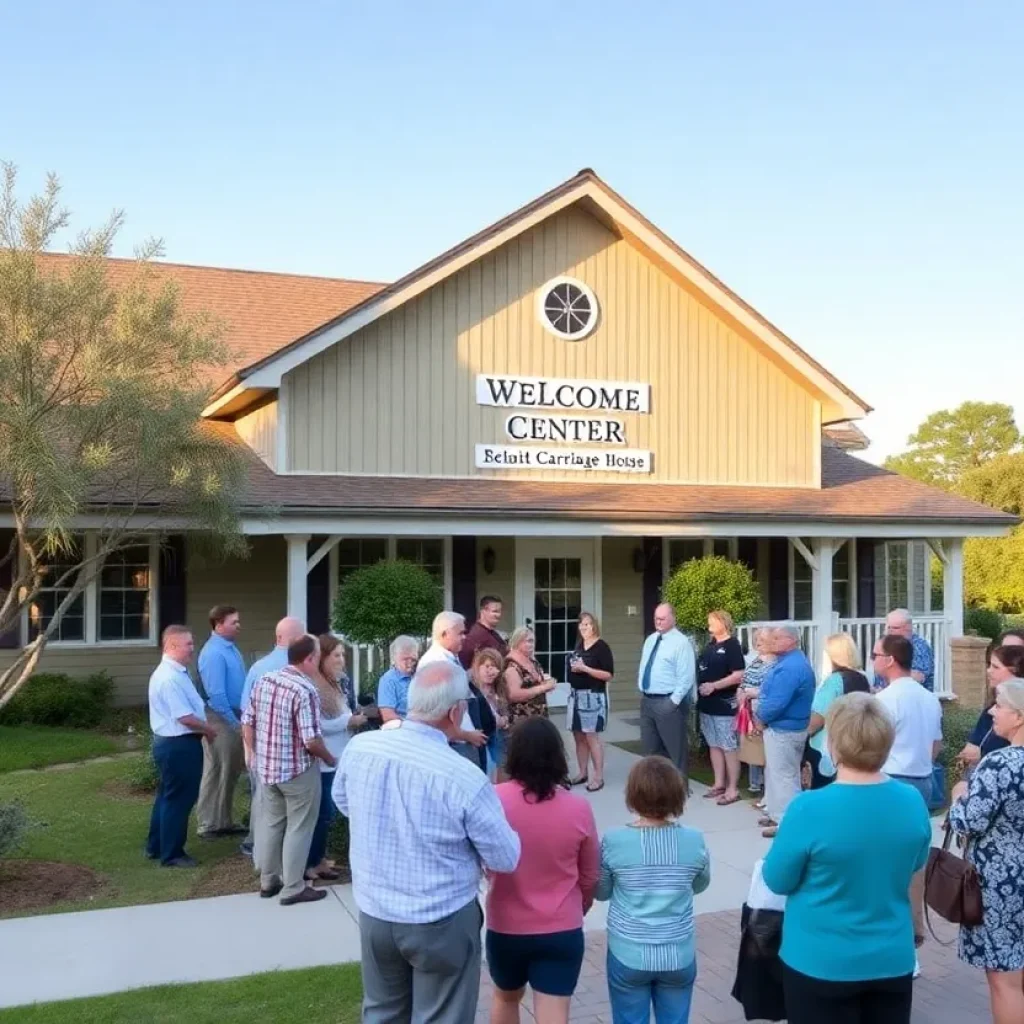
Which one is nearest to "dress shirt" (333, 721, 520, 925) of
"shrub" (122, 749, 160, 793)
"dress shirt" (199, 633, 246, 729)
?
"dress shirt" (199, 633, 246, 729)

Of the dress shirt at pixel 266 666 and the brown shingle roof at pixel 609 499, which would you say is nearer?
the dress shirt at pixel 266 666

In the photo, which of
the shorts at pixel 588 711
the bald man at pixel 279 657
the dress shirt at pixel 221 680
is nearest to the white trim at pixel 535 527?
the dress shirt at pixel 221 680

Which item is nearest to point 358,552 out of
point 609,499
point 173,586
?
point 173,586

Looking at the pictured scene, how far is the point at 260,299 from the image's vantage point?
17.5 meters

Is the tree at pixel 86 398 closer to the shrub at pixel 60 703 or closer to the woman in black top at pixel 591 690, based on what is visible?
the woman in black top at pixel 591 690

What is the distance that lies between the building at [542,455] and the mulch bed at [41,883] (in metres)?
4.86

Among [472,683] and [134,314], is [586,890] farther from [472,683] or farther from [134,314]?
[134,314]

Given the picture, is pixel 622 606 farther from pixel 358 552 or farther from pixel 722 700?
pixel 722 700

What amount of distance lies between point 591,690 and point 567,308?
640 cm

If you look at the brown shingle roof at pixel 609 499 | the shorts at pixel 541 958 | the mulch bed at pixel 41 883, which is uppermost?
the brown shingle roof at pixel 609 499

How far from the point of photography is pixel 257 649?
45.2ft

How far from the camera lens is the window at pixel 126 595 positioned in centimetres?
1337

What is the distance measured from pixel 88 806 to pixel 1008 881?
7.26 meters

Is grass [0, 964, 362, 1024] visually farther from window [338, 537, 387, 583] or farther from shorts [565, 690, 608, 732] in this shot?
window [338, 537, 387, 583]
